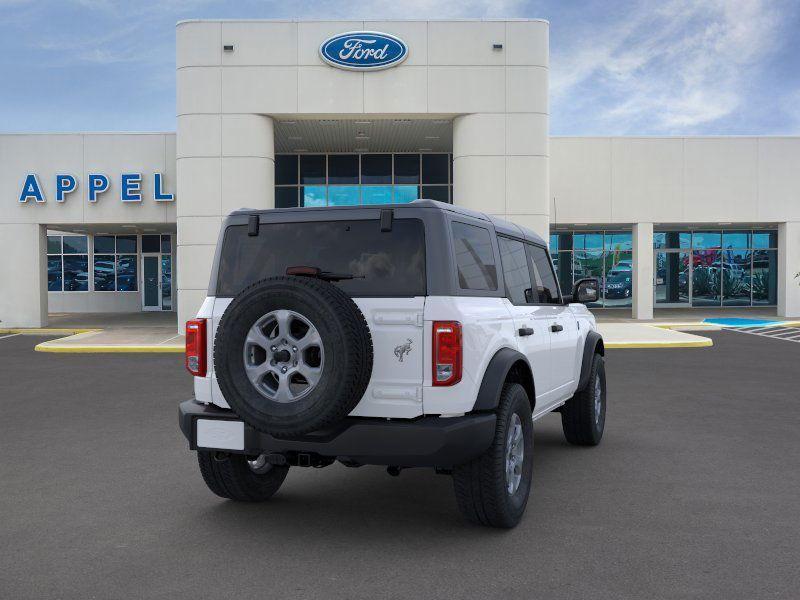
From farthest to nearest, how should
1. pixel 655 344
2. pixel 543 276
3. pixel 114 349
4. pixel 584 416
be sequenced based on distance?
1. pixel 655 344
2. pixel 114 349
3. pixel 584 416
4. pixel 543 276

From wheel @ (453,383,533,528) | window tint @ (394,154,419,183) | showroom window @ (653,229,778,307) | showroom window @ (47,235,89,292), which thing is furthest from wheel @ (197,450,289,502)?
showroom window @ (653,229,778,307)

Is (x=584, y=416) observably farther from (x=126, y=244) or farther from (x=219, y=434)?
(x=126, y=244)

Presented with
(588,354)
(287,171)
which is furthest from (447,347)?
(287,171)

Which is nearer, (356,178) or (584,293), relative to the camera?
(584,293)

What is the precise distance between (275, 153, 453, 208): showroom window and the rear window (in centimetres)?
2086

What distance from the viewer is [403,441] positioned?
4164 mm

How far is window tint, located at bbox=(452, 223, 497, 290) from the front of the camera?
4617mm

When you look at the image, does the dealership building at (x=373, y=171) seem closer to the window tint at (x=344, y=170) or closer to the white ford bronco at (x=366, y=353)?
the window tint at (x=344, y=170)

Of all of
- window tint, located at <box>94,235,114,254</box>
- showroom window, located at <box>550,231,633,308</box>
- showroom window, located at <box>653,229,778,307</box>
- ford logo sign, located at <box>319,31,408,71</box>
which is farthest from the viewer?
showroom window, located at <box>653,229,778,307</box>

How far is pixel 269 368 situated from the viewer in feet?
13.8

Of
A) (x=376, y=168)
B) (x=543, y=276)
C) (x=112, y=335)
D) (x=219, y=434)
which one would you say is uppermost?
(x=376, y=168)

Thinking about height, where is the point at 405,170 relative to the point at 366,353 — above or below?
above

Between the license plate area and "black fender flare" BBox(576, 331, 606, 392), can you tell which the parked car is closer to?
"black fender flare" BBox(576, 331, 606, 392)

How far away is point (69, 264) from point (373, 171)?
15338 millimetres
